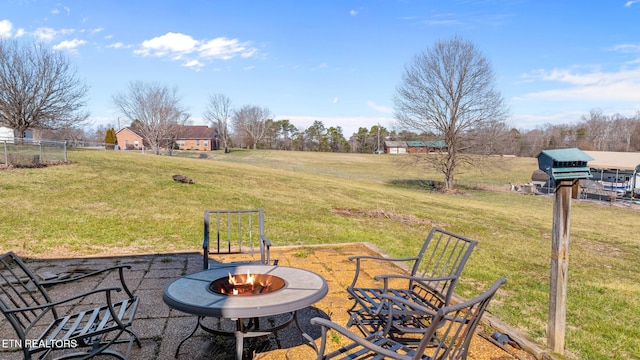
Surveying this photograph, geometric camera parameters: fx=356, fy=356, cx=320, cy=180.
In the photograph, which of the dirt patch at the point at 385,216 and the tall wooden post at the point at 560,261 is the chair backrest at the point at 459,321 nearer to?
the tall wooden post at the point at 560,261

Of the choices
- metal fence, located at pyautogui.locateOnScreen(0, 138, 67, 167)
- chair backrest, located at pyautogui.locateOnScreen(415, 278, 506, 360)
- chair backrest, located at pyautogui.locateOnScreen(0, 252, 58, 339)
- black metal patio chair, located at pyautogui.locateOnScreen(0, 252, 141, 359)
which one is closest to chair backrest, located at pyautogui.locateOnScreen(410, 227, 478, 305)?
chair backrest, located at pyautogui.locateOnScreen(415, 278, 506, 360)

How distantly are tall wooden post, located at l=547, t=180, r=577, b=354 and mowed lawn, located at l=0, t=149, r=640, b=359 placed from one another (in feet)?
1.34

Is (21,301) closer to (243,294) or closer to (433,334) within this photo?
(243,294)

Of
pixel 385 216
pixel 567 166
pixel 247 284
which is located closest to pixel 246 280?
pixel 247 284

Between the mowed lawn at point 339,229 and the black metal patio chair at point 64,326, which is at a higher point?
the black metal patio chair at point 64,326

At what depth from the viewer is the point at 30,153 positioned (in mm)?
15555

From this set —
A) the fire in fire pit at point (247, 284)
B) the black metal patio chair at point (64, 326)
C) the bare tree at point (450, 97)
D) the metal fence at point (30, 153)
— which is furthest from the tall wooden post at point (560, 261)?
the bare tree at point (450, 97)

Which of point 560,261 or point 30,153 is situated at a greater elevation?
point 30,153

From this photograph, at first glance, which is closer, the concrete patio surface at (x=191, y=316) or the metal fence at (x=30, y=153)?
the concrete patio surface at (x=191, y=316)

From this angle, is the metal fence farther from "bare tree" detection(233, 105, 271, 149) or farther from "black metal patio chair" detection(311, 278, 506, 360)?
"bare tree" detection(233, 105, 271, 149)

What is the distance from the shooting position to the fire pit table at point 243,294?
2.47m

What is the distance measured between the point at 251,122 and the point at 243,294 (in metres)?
70.8

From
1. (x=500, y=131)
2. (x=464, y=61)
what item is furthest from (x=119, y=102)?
(x=500, y=131)

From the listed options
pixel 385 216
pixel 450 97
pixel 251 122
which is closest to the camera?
pixel 385 216
